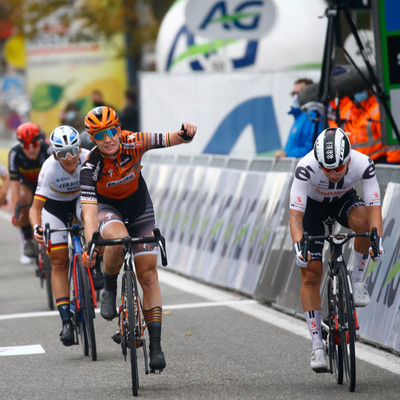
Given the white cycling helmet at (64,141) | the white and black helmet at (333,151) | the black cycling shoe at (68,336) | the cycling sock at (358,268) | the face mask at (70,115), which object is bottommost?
the face mask at (70,115)

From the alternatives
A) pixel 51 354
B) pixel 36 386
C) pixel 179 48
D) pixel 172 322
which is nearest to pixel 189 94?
pixel 179 48

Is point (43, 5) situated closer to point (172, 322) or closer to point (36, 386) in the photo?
point (172, 322)

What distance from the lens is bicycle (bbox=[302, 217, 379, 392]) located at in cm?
746

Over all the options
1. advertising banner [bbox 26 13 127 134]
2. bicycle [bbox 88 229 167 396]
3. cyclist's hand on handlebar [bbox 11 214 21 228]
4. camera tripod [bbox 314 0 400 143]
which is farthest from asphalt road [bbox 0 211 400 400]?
advertising banner [bbox 26 13 127 134]

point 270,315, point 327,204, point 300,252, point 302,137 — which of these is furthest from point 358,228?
point 302,137

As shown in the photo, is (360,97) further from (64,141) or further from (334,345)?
(334,345)

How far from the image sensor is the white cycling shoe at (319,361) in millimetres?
7824

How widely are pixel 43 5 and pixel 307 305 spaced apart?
2457 centimetres

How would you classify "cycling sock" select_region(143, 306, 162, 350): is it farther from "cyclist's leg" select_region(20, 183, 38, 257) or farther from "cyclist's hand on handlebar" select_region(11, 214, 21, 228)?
"cyclist's hand on handlebar" select_region(11, 214, 21, 228)

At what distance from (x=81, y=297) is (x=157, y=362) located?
170 cm

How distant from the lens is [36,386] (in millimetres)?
8109

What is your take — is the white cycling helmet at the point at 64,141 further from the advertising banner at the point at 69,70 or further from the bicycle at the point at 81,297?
the advertising banner at the point at 69,70

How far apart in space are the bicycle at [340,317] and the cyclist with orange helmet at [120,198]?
120 centimetres

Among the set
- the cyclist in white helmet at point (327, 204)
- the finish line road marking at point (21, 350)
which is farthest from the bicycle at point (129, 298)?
the finish line road marking at point (21, 350)
